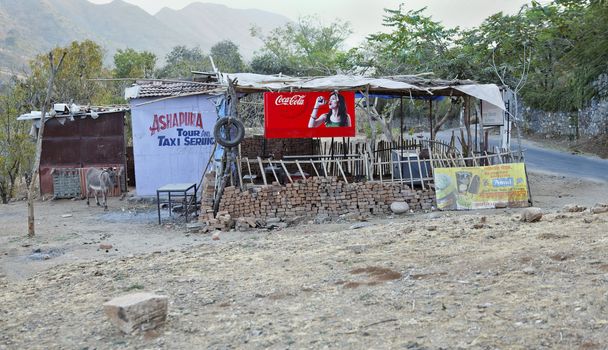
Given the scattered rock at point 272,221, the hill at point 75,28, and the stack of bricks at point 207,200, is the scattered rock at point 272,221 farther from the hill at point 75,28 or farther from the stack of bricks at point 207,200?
the hill at point 75,28

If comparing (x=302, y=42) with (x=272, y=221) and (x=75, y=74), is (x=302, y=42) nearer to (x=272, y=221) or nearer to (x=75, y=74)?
(x=75, y=74)

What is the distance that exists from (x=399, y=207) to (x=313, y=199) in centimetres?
181

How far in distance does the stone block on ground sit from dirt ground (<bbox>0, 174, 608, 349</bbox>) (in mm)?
102

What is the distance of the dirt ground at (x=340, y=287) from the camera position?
5113mm

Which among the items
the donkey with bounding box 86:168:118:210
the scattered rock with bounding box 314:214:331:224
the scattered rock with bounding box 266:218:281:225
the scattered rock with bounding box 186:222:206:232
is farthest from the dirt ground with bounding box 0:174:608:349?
the donkey with bounding box 86:168:118:210

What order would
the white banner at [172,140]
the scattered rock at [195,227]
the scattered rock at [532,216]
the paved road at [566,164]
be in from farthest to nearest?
the paved road at [566,164] → the white banner at [172,140] → the scattered rock at [195,227] → the scattered rock at [532,216]

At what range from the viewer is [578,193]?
53.2ft

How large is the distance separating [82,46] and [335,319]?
25.9m

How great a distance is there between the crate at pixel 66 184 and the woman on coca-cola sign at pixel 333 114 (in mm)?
8855

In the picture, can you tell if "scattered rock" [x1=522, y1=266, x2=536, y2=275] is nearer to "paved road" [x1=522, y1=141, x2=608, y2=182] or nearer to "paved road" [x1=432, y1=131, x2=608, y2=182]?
"paved road" [x1=432, y1=131, x2=608, y2=182]

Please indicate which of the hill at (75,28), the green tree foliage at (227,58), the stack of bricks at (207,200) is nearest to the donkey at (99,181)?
the stack of bricks at (207,200)

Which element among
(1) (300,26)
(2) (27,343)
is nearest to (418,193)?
(2) (27,343)

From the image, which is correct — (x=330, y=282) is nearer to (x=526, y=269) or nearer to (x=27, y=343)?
(x=526, y=269)

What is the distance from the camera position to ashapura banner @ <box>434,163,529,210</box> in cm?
1372
